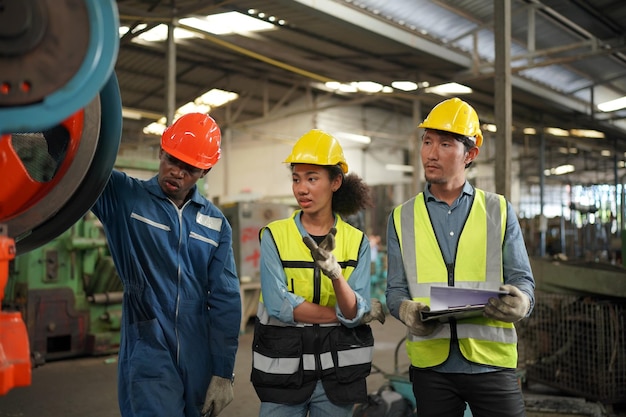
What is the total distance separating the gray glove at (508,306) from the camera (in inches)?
70.2

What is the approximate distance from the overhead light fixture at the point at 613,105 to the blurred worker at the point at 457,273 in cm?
1143

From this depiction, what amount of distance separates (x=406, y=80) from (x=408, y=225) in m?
9.10

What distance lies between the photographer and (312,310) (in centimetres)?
194

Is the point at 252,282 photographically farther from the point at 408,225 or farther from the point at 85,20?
the point at 85,20

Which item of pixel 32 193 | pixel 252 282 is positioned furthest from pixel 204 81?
pixel 32 193

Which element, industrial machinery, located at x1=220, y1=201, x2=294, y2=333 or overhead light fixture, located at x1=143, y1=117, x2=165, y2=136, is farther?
overhead light fixture, located at x1=143, y1=117, x2=165, y2=136

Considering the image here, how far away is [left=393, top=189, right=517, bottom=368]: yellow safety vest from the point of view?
75.9 inches

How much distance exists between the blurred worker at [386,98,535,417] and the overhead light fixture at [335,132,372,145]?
14.1 m

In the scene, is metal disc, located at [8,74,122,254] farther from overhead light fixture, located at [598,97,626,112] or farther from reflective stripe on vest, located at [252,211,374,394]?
overhead light fixture, located at [598,97,626,112]

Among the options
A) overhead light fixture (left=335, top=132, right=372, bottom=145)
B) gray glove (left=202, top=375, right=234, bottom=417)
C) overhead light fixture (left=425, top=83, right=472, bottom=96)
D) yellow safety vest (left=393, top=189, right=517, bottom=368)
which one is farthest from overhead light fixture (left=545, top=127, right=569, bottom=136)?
gray glove (left=202, top=375, right=234, bottom=417)

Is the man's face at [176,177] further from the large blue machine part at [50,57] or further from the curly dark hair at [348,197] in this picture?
the large blue machine part at [50,57]

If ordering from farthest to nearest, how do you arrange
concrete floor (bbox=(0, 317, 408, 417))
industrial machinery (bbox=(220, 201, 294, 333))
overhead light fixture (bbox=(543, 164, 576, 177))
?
overhead light fixture (bbox=(543, 164, 576, 177))
industrial machinery (bbox=(220, 201, 294, 333))
concrete floor (bbox=(0, 317, 408, 417))

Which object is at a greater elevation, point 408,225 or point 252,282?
point 408,225

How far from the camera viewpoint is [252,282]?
735 centimetres
